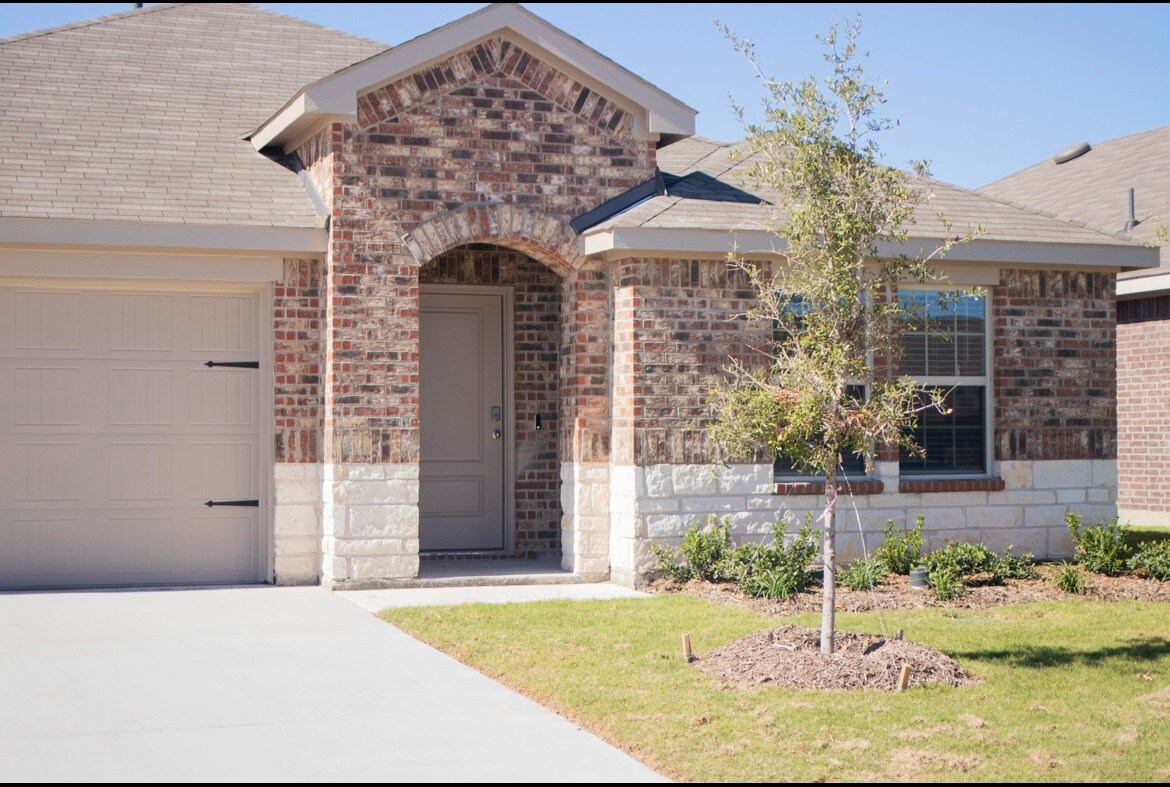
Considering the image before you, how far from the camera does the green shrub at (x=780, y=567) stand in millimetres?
10938

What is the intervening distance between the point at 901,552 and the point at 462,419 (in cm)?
455

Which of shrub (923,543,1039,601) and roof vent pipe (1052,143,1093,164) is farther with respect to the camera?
roof vent pipe (1052,143,1093,164)

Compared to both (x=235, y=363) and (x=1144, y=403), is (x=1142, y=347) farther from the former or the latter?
(x=235, y=363)

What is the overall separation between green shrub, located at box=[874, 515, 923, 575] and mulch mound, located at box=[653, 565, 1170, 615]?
203 millimetres

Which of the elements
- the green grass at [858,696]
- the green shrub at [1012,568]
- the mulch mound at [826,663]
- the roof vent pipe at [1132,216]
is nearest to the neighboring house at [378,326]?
the green shrub at [1012,568]

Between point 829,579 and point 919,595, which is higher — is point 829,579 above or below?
above

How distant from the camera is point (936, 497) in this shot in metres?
13.0

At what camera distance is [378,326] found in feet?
38.5

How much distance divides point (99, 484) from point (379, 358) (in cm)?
272

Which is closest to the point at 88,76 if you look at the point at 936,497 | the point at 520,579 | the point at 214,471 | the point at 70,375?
the point at 70,375

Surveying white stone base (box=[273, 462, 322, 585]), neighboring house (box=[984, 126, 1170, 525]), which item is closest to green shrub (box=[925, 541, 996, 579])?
white stone base (box=[273, 462, 322, 585])

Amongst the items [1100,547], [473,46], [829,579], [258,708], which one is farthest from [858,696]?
[473,46]

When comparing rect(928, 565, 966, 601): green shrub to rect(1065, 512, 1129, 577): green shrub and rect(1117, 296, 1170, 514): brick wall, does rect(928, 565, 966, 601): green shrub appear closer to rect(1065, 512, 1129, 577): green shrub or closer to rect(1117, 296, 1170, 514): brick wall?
rect(1065, 512, 1129, 577): green shrub

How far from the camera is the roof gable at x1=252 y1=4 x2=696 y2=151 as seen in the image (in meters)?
11.6
